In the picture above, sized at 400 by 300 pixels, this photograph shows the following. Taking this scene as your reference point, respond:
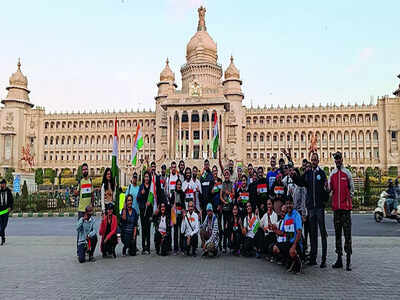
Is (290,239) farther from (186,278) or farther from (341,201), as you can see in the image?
(186,278)

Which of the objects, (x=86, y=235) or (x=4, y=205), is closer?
(x=86, y=235)

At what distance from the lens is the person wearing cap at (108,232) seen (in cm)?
904

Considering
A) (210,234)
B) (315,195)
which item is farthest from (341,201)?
(210,234)

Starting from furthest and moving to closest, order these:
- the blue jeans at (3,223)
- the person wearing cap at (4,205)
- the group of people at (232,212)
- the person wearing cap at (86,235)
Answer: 1. the person wearing cap at (4,205)
2. the blue jeans at (3,223)
3. the person wearing cap at (86,235)
4. the group of people at (232,212)

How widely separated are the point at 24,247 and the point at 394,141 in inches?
2418

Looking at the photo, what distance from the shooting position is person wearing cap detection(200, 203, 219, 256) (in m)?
8.84

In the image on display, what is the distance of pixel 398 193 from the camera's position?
16359 mm

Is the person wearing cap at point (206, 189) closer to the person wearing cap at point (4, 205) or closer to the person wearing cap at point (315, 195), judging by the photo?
the person wearing cap at point (315, 195)

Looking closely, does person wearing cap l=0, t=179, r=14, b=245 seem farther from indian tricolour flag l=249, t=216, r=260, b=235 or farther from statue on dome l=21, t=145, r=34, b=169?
statue on dome l=21, t=145, r=34, b=169

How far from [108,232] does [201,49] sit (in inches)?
2319

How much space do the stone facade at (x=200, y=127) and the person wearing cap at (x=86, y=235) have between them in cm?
4359

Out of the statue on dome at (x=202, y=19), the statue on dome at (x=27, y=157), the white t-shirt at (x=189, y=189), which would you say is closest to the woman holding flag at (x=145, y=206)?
the white t-shirt at (x=189, y=189)

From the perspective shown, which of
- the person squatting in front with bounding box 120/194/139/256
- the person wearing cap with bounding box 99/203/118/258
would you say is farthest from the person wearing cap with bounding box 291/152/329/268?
the person wearing cap with bounding box 99/203/118/258

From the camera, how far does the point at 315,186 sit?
8.01 m
